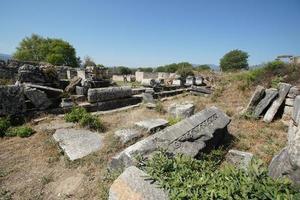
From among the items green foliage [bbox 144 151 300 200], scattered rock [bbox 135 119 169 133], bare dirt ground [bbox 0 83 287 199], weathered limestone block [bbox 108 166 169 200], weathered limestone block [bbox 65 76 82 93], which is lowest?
bare dirt ground [bbox 0 83 287 199]

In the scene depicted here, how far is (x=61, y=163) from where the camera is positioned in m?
3.73

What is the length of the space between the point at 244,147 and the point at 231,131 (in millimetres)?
951

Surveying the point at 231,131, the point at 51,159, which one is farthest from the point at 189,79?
the point at 51,159

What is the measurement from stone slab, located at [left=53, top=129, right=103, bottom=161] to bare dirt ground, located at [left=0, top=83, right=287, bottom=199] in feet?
0.42

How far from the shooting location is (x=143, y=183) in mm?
2252

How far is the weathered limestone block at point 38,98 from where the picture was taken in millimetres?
5457

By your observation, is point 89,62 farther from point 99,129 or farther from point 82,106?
point 99,129

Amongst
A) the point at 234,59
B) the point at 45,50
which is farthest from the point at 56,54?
the point at 234,59

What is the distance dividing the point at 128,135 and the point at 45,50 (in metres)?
53.4

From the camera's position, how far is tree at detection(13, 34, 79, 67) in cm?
4825

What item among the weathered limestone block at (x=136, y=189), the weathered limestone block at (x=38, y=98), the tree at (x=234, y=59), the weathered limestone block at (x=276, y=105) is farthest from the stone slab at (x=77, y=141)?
the tree at (x=234, y=59)

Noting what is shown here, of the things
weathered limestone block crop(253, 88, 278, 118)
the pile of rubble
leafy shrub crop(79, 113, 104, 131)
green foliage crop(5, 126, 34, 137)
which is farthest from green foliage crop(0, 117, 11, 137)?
weathered limestone block crop(253, 88, 278, 118)

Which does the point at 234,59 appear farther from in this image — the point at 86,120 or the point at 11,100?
the point at 11,100

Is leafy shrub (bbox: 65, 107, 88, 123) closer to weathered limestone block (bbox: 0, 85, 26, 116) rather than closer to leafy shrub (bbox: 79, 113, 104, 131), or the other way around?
leafy shrub (bbox: 79, 113, 104, 131)
